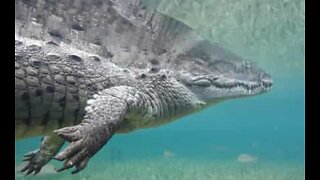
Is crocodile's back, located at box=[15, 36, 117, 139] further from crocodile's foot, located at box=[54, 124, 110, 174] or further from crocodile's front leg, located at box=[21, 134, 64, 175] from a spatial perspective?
crocodile's front leg, located at box=[21, 134, 64, 175]

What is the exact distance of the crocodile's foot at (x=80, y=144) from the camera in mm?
2721

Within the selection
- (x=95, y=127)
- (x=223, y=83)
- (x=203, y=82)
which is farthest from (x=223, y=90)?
(x=95, y=127)

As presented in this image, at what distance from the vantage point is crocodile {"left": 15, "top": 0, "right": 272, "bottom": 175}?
3096 mm

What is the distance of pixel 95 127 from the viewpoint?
2.90m

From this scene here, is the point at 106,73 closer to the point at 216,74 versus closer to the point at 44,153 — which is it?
the point at 216,74

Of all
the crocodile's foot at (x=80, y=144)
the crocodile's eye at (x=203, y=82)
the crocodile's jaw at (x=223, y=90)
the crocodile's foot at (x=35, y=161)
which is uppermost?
the crocodile's eye at (x=203, y=82)

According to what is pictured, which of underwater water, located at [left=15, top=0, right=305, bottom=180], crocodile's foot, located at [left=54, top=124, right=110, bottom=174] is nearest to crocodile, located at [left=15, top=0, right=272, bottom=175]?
crocodile's foot, located at [left=54, top=124, right=110, bottom=174]

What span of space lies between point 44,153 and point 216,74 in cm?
141

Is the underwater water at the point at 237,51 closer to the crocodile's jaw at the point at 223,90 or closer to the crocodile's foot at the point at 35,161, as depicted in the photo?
the crocodile's jaw at the point at 223,90

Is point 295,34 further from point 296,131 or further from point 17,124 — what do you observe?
point 296,131

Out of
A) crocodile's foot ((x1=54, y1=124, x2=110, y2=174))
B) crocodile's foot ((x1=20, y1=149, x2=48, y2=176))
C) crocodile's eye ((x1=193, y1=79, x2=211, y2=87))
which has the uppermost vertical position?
crocodile's eye ((x1=193, y1=79, x2=211, y2=87))

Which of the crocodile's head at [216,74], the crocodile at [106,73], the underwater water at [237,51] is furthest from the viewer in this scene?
the underwater water at [237,51]

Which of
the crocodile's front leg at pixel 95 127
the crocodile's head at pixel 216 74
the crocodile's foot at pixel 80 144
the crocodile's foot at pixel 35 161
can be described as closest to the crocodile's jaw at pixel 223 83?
the crocodile's head at pixel 216 74
